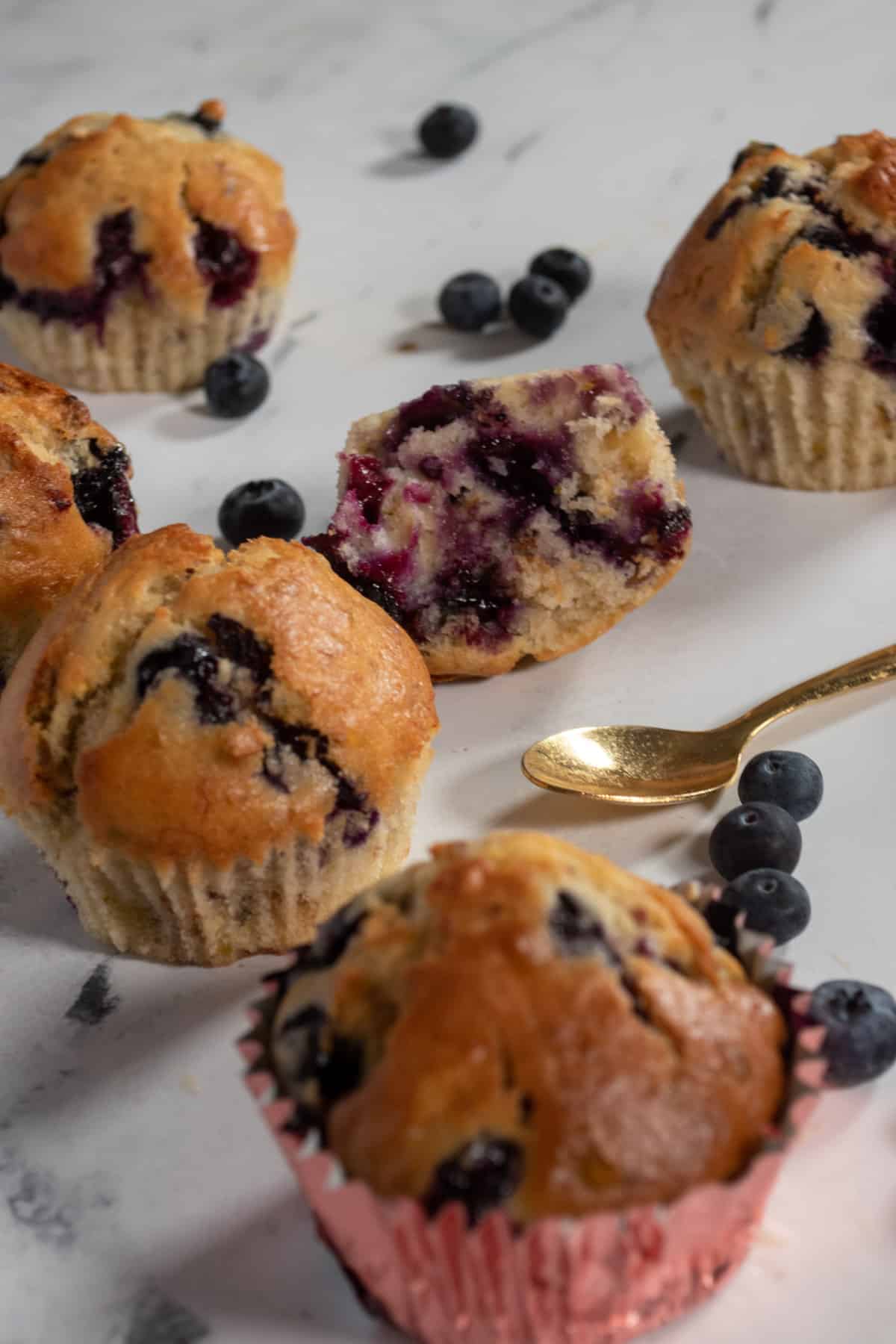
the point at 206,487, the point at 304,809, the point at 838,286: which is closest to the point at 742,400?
the point at 838,286

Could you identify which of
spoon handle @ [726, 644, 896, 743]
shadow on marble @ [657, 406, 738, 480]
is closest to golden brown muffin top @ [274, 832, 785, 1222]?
spoon handle @ [726, 644, 896, 743]

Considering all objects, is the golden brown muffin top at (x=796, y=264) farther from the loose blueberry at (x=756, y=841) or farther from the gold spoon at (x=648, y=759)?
the loose blueberry at (x=756, y=841)

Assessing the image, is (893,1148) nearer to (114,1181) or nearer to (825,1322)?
(825,1322)

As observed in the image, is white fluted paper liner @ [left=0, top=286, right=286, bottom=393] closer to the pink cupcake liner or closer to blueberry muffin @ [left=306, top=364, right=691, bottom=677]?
blueberry muffin @ [left=306, top=364, right=691, bottom=677]

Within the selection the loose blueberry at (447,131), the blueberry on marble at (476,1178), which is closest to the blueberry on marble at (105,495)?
the blueberry on marble at (476,1178)

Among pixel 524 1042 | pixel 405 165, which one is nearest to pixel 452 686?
pixel 524 1042

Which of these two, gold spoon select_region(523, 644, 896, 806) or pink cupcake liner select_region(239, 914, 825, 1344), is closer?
pink cupcake liner select_region(239, 914, 825, 1344)
